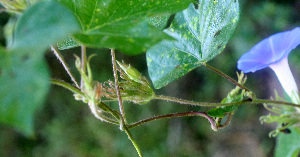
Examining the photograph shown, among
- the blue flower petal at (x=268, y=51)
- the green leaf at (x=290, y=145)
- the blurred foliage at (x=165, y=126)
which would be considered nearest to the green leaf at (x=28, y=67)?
the blue flower petal at (x=268, y=51)

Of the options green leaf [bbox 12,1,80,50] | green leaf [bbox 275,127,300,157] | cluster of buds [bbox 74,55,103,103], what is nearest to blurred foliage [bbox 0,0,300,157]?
green leaf [bbox 275,127,300,157]

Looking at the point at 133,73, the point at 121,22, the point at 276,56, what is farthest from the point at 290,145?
the point at 121,22

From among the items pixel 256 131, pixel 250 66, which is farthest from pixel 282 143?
pixel 256 131

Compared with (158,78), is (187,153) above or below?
below

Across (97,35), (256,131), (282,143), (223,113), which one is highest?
(97,35)

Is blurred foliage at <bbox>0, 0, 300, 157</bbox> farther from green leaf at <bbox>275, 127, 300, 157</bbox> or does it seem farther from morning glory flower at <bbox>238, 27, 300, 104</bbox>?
morning glory flower at <bbox>238, 27, 300, 104</bbox>

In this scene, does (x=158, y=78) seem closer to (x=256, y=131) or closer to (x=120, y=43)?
(x=120, y=43)
